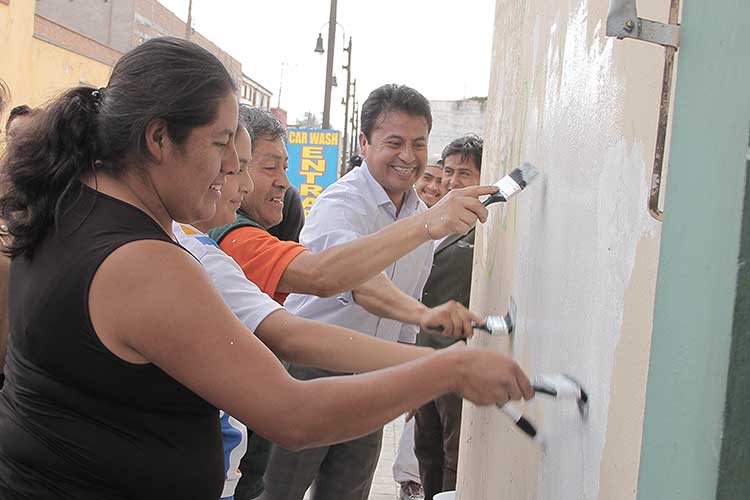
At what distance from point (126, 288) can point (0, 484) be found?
20.8 inches

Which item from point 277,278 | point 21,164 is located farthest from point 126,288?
point 277,278

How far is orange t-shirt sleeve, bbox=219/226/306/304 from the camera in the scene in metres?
2.58

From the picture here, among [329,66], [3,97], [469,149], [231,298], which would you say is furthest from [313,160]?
[231,298]

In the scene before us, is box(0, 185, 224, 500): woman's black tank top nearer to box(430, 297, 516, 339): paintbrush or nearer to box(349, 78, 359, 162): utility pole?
box(430, 297, 516, 339): paintbrush

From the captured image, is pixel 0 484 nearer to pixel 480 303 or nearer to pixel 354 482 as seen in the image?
pixel 480 303

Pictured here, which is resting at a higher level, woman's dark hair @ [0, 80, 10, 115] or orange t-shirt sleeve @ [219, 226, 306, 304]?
woman's dark hair @ [0, 80, 10, 115]

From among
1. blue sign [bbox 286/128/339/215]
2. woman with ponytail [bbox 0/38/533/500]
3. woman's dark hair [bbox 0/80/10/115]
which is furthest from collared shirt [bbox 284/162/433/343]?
blue sign [bbox 286/128/339/215]

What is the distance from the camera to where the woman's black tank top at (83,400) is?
145cm

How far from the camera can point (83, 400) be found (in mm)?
1492

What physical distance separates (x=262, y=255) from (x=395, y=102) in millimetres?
1303

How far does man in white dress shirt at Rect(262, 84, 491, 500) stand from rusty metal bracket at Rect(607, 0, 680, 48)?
236 centimetres

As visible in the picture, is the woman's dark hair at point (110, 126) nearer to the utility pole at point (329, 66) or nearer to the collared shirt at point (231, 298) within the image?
the collared shirt at point (231, 298)

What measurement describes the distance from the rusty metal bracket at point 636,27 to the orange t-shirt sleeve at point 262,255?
70.1 inches

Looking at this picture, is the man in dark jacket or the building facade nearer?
the man in dark jacket
